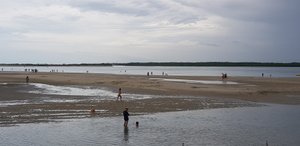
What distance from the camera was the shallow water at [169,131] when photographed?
1970 cm

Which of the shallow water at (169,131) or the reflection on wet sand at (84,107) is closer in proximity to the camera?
the shallow water at (169,131)

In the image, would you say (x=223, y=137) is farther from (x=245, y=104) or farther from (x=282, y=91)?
(x=282, y=91)

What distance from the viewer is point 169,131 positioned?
22.5 meters

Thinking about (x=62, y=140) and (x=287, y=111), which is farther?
(x=287, y=111)

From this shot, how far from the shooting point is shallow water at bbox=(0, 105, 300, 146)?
1970cm

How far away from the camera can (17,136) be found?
66.8 feet

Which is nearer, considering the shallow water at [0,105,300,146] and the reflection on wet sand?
the shallow water at [0,105,300,146]

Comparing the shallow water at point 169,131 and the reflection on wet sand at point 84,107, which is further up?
the reflection on wet sand at point 84,107

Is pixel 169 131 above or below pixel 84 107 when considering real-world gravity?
below

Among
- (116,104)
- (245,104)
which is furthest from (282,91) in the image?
(116,104)

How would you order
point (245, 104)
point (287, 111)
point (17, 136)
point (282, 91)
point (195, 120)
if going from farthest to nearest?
point (282, 91), point (245, 104), point (287, 111), point (195, 120), point (17, 136)

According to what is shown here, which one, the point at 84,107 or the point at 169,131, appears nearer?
the point at 169,131

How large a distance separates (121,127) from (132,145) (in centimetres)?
483

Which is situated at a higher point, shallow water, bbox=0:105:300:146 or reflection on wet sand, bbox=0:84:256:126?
reflection on wet sand, bbox=0:84:256:126
